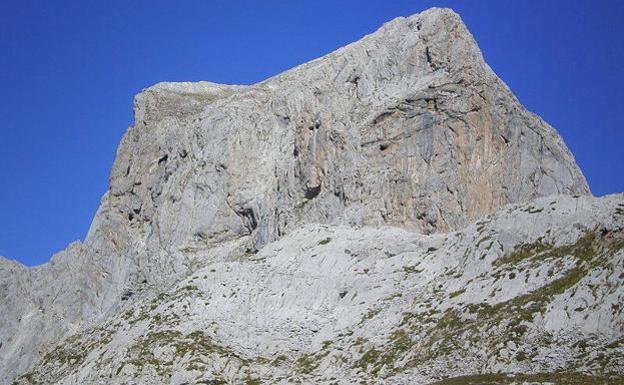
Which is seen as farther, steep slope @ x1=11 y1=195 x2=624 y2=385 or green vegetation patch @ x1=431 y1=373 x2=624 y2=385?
steep slope @ x1=11 y1=195 x2=624 y2=385

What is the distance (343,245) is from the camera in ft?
304

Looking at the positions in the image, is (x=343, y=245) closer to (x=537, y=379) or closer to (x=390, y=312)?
(x=390, y=312)

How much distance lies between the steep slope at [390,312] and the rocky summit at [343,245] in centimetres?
20

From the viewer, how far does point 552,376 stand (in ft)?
193

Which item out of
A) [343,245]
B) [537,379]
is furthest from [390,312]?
[537,379]

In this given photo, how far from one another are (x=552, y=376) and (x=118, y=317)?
49866 millimetres

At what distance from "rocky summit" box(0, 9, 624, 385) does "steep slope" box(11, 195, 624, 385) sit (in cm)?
20

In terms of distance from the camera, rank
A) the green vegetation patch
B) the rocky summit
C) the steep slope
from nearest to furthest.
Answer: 1. the green vegetation patch
2. the steep slope
3. the rocky summit

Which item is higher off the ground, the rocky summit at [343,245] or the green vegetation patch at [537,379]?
the rocky summit at [343,245]

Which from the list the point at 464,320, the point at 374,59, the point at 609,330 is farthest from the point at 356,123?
the point at 609,330

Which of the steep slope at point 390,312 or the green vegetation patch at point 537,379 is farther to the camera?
the steep slope at point 390,312

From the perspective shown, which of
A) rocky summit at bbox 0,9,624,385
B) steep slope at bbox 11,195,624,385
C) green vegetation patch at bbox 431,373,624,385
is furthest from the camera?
rocky summit at bbox 0,9,624,385

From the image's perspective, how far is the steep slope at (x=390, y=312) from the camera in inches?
2549

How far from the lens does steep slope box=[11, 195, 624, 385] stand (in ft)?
212
